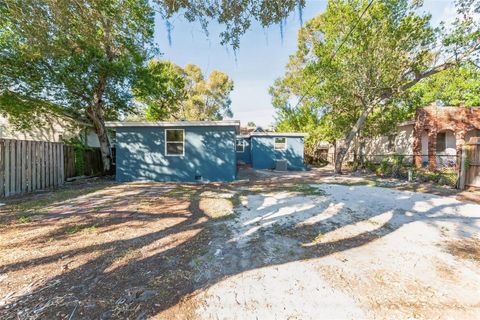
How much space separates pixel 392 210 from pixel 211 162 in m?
6.63

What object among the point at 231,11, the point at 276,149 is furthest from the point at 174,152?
the point at 276,149

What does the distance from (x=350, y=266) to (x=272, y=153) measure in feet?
44.1

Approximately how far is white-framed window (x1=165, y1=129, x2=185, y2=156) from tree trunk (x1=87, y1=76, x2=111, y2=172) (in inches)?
161

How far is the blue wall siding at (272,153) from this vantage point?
51.0ft

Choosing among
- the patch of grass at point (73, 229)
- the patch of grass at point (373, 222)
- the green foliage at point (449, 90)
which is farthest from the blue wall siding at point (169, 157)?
the green foliage at point (449, 90)

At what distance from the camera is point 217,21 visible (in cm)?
412

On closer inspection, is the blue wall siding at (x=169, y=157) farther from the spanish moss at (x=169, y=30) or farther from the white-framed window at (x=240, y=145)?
the white-framed window at (x=240, y=145)

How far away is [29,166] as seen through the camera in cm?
691

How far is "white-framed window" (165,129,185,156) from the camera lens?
9.41 meters

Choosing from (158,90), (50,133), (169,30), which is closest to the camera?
(169,30)

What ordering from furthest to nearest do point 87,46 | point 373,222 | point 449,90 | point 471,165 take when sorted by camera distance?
point 449,90
point 87,46
point 471,165
point 373,222

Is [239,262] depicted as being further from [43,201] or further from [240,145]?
[240,145]

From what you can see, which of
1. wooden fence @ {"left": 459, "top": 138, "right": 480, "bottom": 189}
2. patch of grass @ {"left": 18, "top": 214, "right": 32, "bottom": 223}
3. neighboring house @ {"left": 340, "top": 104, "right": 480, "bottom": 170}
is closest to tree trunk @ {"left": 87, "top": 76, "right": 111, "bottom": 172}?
patch of grass @ {"left": 18, "top": 214, "right": 32, "bottom": 223}

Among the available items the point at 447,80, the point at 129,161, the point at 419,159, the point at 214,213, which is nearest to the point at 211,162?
the point at 129,161
